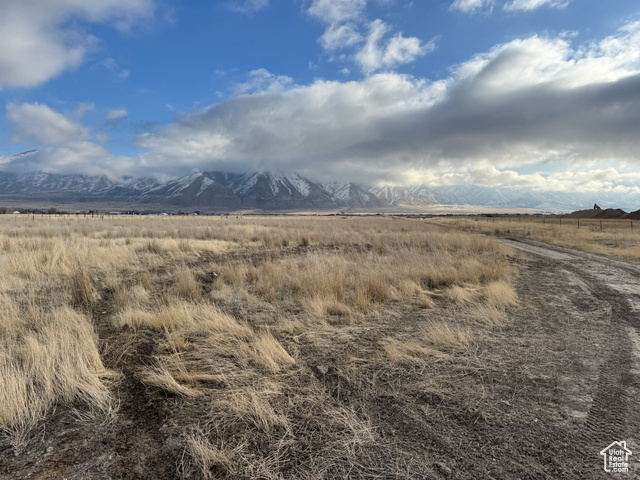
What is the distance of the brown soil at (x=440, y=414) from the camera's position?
223cm

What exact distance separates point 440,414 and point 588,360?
2528 millimetres

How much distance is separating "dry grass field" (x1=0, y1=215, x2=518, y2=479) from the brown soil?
0.9 inches

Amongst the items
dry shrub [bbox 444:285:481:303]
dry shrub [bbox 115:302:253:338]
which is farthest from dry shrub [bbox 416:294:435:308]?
dry shrub [bbox 115:302:253:338]

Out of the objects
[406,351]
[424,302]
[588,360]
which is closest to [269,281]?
[424,302]

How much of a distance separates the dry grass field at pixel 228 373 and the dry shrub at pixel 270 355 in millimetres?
20

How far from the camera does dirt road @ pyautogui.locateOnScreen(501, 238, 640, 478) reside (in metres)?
2.48

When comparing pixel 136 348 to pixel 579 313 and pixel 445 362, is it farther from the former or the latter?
pixel 579 313

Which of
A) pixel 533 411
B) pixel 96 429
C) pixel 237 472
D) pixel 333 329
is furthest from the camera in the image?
pixel 333 329

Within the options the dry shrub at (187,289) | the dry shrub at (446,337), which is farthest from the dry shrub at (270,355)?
the dry shrub at (187,289)

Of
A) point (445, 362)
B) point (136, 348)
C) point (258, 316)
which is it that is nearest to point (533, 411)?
point (445, 362)

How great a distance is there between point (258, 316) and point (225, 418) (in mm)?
3048

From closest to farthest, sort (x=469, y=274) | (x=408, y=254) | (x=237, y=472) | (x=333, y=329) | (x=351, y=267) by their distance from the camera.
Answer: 1. (x=237, y=472)
2. (x=333, y=329)
3. (x=469, y=274)
4. (x=351, y=267)
5. (x=408, y=254)

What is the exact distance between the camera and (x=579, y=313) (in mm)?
5945

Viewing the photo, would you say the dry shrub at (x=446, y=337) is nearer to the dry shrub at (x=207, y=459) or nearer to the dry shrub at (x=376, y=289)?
the dry shrub at (x=376, y=289)
